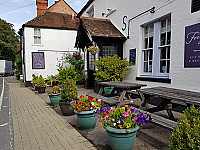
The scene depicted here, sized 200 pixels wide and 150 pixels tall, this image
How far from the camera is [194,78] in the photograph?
4.62 metres

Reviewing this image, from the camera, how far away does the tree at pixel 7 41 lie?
37172 millimetres

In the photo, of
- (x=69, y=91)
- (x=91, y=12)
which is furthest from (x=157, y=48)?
(x=91, y=12)

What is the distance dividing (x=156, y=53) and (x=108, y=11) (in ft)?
17.1

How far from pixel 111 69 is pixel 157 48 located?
217 cm

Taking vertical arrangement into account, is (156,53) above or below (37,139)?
above

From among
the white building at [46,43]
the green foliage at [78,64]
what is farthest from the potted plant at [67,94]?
the white building at [46,43]

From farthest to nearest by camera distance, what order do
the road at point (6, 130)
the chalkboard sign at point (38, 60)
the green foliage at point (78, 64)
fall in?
the chalkboard sign at point (38, 60) < the green foliage at point (78, 64) < the road at point (6, 130)

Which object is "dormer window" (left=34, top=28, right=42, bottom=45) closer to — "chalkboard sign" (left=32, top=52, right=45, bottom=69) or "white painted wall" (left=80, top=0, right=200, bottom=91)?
"chalkboard sign" (left=32, top=52, right=45, bottom=69)

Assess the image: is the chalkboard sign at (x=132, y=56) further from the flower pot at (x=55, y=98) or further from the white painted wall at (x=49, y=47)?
the white painted wall at (x=49, y=47)

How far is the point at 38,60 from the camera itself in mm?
12852

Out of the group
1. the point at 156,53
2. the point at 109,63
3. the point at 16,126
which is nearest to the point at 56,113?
the point at 16,126

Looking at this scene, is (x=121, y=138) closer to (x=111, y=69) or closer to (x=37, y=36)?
(x=111, y=69)

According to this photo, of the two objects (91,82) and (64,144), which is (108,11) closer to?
(91,82)

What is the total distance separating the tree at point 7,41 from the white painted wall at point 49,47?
2871cm
